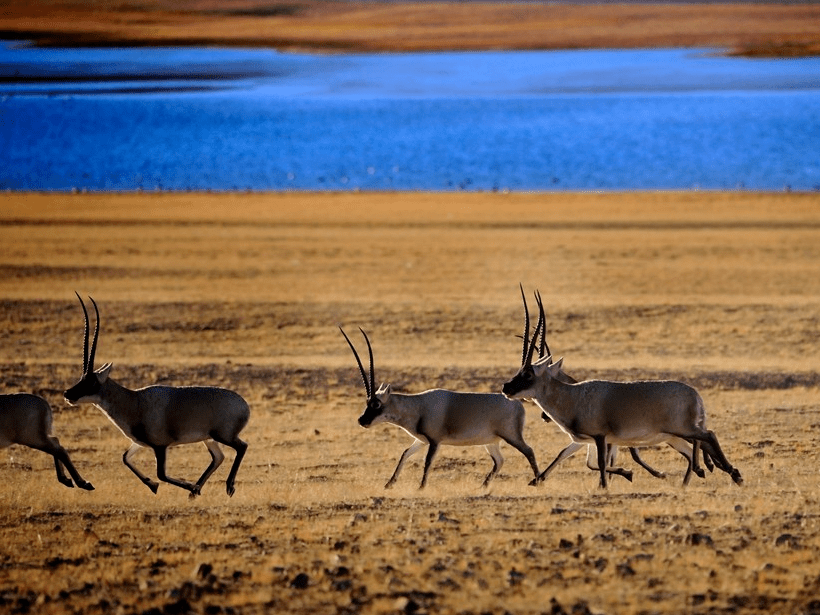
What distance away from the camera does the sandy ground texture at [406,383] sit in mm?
8602

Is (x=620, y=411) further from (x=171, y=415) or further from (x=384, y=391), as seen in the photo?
(x=171, y=415)

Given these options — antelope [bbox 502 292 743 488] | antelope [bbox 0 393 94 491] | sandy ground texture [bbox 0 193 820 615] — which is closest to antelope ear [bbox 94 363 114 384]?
antelope [bbox 0 393 94 491]

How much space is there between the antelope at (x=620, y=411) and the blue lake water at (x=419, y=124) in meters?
31.4

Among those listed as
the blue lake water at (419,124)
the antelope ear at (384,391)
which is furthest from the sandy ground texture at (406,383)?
the blue lake water at (419,124)

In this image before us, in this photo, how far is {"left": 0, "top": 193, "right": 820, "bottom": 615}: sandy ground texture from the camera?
339 inches

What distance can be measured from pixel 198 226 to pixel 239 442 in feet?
90.5

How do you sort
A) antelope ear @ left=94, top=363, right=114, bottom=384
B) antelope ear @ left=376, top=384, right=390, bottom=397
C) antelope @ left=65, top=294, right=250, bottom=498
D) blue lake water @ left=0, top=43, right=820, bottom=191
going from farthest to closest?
1. blue lake water @ left=0, top=43, right=820, bottom=191
2. antelope ear @ left=376, top=384, right=390, bottom=397
3. antelope ear @ left=94, top=363, right=114, bottom=384
4. antelope @ left=65, top=294, right=250, bottom=498

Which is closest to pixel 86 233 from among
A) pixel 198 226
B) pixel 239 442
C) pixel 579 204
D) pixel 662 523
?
pixel 198 226

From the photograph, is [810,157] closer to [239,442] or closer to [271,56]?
[271,56]

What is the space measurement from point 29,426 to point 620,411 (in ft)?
15.3

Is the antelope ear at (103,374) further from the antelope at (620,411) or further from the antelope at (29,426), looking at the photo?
→ the antelope at (620,411)

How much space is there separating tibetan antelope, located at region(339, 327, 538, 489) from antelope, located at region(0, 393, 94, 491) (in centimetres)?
247

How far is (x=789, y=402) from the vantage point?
53.1ft

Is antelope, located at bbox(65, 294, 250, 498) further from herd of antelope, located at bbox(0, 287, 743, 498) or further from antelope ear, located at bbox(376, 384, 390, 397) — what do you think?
antelope ear, located at bbox(376, 384, 390, 397)
